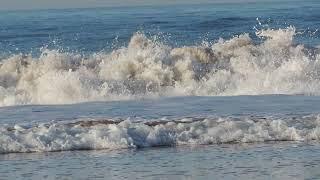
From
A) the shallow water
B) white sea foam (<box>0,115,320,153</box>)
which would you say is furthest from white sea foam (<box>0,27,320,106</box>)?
the shallow water

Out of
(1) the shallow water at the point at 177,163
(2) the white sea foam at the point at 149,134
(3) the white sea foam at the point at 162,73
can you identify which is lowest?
(1) the shallow water at the point at 177,163

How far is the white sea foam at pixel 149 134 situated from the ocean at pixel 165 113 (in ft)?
0.05

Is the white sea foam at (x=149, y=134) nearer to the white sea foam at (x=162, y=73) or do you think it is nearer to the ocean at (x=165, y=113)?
the ocean at (x=165, y=113)

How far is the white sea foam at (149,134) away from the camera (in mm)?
12172

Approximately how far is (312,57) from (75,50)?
31.0 feet

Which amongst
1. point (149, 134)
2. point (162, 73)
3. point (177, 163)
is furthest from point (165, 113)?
point (162, 73)

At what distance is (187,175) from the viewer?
33.1 feet

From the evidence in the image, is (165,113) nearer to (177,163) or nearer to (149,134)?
(149,134)

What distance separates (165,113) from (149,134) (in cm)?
239

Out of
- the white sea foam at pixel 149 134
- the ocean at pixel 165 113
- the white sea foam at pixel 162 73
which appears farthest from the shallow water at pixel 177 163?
the white sea foam at pixel 162 73

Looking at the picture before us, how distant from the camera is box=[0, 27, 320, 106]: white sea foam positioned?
18.7 m

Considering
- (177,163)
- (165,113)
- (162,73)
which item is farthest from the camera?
(162,73)

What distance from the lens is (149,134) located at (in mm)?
12492

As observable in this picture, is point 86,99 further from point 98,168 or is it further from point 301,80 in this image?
point 98,168
